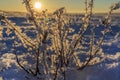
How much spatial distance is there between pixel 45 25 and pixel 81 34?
82 centimetres

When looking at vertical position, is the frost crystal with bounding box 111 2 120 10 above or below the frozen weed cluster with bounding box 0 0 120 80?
above

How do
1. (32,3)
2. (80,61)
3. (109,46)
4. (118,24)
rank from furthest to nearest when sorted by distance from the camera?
(118,24)
(109,46)
(80,61)
(32,3)

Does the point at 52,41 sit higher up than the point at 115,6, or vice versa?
the point at 115,6

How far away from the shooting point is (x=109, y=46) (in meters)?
10.5

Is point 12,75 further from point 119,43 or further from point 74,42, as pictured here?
point 119,43

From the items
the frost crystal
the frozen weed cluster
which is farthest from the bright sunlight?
the frost crystal

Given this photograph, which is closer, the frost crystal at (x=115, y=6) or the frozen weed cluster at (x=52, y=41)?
the frozen weed cluster at (x=52, y=41)

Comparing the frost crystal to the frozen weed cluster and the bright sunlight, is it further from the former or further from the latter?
the bright sunlight

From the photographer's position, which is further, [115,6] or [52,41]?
[52,41]

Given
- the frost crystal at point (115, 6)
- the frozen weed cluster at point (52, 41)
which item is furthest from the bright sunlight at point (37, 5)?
the frost crystal at point (115, 6)

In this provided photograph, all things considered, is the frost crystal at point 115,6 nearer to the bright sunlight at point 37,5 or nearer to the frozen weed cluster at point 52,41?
the frozen weed cluster at point 52,41

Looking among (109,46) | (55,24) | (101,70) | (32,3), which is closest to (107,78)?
(101,70)

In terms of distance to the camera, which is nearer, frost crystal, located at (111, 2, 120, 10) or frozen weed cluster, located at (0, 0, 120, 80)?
frozen weed cluster, located at (0, 0, 120, 80)

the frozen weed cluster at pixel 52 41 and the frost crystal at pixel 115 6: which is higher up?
the frost crystal at pixel 115 6
